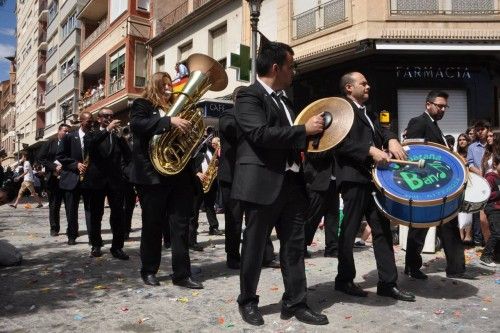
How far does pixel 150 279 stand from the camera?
4.58m

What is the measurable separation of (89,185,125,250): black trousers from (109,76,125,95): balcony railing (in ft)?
62.8

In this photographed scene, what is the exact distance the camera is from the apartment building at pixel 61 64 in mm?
32281

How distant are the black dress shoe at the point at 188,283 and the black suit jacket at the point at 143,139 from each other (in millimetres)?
971

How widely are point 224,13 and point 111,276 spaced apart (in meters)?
15.0

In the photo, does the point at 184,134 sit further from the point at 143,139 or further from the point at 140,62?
the point at 140,62

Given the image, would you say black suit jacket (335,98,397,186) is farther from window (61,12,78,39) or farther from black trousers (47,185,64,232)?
window (61,12,78,39)

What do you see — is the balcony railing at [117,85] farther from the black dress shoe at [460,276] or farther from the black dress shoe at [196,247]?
the black dress shoe at [460,276]

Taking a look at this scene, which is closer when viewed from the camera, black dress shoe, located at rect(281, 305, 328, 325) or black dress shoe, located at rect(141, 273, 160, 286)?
black dress shoe, located at rect(281, 305, 328, 325)

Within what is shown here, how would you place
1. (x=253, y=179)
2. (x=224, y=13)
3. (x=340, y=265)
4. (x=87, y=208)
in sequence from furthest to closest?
(x=224, y=13), (x=87, y=208), (x=340, y=265), (x=253, y=179)

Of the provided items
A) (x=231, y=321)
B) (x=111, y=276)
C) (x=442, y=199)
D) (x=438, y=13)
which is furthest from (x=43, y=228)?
(x=438, y=13)

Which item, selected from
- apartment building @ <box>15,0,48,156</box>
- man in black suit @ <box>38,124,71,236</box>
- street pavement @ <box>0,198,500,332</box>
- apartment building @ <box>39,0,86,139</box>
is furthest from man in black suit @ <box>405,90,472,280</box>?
apartment building @ <box>15,0,48,156</box>

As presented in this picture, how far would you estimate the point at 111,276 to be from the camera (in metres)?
5.02

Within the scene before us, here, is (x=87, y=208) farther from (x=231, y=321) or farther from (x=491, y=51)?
(x=491, y=51)

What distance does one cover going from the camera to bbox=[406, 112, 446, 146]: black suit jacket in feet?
15.8
